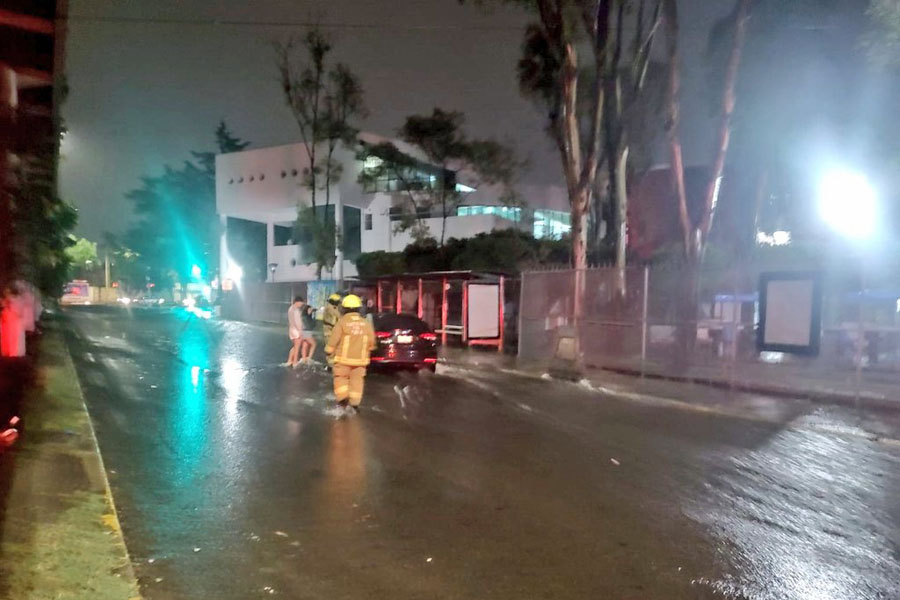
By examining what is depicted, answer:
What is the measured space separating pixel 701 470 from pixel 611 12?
42.4 feet

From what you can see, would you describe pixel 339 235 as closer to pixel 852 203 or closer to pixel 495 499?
pixel 852 203

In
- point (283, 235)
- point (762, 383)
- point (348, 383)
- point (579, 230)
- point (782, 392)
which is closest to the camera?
point (348, 383)

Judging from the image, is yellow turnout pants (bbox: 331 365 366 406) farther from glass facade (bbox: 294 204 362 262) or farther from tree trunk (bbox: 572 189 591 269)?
glass facade (bbox: 294 204 362 262)

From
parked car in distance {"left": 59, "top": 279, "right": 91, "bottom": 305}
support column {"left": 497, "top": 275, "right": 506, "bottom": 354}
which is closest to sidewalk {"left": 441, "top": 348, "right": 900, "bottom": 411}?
support column {"left": 497, "top": 275, "right": 506, "bottom": 354}

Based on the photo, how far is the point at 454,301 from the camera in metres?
22.9

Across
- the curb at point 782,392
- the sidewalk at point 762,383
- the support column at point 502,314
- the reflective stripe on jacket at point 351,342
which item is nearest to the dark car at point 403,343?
the curb at point 782,392

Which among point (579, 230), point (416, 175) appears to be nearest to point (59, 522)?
point (579, 230)

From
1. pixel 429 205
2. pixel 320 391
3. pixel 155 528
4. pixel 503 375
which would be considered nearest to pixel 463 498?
pixel 155 528

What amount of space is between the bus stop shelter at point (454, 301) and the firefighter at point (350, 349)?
11.1 meters

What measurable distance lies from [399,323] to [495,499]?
911cm

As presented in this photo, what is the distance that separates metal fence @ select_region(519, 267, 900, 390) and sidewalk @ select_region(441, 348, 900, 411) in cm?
5

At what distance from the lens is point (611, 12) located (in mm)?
17031

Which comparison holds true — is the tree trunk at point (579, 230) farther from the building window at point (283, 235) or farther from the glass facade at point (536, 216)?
the building window at point (283, 235)

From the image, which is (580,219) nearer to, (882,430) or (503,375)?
(503,375)
